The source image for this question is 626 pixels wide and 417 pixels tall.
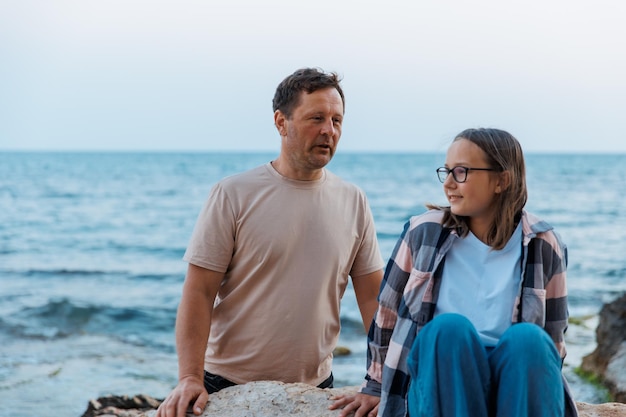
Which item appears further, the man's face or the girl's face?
the man's face

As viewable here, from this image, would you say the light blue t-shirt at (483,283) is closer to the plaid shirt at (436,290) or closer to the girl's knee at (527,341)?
the plaid shirt at (436,290)

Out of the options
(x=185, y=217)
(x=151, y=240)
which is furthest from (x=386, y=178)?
(x=151, y=240)

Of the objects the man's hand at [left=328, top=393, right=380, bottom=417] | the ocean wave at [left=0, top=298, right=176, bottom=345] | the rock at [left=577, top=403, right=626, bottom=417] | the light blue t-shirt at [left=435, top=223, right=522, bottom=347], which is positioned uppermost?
the light blue t-shirt at [left=435, top=223, right=522, bottom=347]

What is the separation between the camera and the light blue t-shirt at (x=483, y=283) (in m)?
2.77

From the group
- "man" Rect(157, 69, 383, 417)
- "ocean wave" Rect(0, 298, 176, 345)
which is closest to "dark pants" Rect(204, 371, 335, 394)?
"man" Rect(157, 69, 383, 417)

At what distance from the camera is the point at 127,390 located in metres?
7.62

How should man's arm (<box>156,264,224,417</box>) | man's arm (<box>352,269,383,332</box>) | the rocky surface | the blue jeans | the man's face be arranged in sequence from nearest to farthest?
the blue jeans
the rocky surface
man's arm (<box>156,264,224,417</box>)
the man's face
man's arm (<box>352,269,383,332</box>)

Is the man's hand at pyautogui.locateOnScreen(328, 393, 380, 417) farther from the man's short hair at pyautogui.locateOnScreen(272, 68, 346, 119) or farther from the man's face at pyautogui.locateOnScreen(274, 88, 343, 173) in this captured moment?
the man's short hair at pyautogui.locateOnScreen(272, 68, 346, 119)

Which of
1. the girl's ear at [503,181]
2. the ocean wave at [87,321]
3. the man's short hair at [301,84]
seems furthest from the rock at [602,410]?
the ocean wave at [87,321]

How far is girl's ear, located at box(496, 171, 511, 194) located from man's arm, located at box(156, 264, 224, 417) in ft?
4.56

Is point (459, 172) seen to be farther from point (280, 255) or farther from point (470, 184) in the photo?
point (280, 255)

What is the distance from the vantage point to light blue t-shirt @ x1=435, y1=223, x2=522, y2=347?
277 cm

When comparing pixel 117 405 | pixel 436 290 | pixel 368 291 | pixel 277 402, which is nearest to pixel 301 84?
pixel 368 291

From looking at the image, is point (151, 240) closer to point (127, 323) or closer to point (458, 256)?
point (127, 323)
